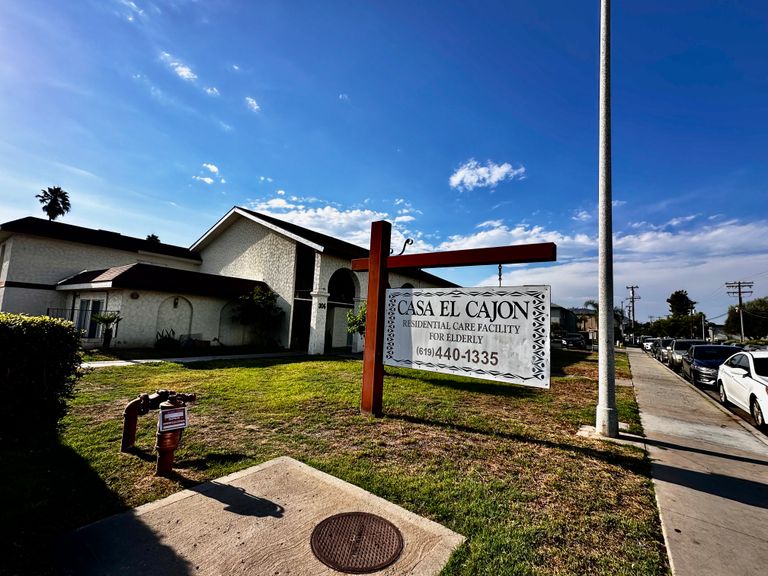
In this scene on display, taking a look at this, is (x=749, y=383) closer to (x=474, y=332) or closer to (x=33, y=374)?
(x=474, y=332)

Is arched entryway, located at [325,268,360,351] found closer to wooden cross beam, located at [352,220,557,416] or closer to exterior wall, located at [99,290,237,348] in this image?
exterior wall, located at [99,290,237,348]

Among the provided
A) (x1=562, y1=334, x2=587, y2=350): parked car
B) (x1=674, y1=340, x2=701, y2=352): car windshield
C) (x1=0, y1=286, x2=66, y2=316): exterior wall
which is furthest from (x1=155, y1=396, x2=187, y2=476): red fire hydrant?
(x1=562, y1=334, x2=587, y2=350): parked car

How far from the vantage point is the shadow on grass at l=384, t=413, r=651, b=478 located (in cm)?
458

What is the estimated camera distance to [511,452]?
4.81 m

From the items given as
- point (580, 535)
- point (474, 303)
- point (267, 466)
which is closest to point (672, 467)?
point (580, 535)

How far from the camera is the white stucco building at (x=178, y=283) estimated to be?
15594mm

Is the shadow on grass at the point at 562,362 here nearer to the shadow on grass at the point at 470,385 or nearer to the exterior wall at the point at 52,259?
the shadow on grass at the point at 470,385

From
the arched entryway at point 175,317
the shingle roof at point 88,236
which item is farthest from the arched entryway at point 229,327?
the shingle roof at point 88,236

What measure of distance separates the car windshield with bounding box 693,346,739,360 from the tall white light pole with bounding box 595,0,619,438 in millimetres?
10301

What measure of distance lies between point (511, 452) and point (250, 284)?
1702cm

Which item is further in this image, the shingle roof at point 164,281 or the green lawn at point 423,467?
the shingle roof at point 164,281

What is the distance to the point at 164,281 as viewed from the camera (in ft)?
51.9

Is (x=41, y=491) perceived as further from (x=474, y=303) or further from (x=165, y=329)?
(x=165, y=329)

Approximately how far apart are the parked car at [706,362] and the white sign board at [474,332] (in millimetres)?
11087
